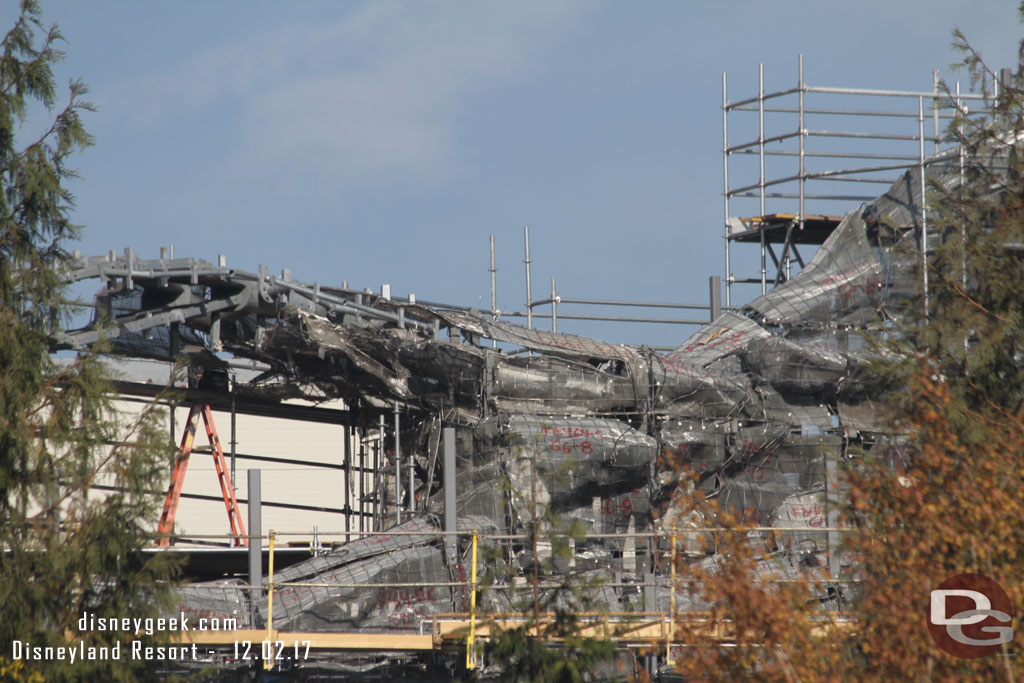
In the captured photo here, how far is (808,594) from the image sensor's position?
10.6m

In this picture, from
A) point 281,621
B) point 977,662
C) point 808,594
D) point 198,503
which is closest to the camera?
point 977,662

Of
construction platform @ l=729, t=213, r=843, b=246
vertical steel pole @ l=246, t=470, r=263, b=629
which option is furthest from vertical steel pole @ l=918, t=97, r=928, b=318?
vertical steel pole @ l=246, t=470, r=263, b=629

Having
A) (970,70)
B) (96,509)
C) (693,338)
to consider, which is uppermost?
(970,70)

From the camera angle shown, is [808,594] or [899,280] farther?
[899,280]

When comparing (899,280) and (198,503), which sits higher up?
(899,280)

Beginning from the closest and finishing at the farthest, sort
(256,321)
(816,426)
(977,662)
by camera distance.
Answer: (977,662) < (256,321) < (816,426)

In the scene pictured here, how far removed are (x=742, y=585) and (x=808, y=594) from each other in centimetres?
79

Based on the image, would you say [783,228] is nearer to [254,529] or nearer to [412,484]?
[412,484]

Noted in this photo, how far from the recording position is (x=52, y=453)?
12734 millimetres

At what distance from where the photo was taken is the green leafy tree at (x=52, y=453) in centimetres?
1217

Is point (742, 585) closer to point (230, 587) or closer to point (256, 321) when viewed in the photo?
point (230, 587)

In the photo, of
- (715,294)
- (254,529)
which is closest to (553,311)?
(715,294)

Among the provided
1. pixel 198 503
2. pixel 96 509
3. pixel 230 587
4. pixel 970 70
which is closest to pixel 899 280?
pixel 970 70

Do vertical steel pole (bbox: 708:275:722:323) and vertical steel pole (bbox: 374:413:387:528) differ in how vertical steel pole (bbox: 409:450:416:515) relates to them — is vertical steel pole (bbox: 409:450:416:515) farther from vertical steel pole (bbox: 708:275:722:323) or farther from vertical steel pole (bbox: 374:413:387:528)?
vertical steel pole (bbox: 708:275:722:323)
